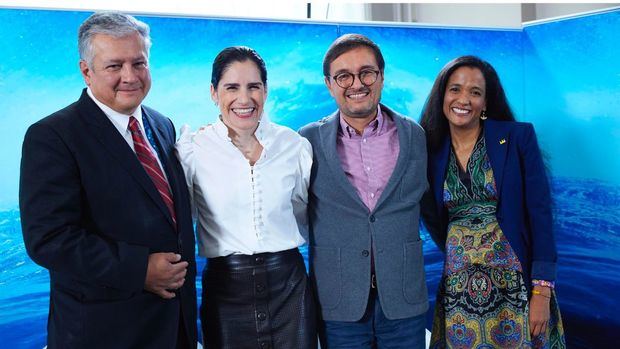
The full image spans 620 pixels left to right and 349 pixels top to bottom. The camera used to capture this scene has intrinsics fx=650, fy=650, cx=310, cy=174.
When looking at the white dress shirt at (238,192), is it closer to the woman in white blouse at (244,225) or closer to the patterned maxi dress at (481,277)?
the woman in white blouse at (244,225)

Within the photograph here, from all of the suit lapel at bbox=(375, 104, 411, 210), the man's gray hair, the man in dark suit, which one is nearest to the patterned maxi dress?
the suit lapel at bbox=(375, 104, 411, 210)

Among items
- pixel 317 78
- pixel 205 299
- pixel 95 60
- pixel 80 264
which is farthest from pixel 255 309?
pixel 317 78

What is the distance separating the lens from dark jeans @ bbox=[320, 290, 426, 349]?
240cm

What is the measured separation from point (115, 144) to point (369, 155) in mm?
941

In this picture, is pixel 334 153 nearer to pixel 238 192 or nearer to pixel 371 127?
pixel 371 127

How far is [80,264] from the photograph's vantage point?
6.15ft

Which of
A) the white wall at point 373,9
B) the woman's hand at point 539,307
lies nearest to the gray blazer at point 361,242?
the woman's hand at point 539,307

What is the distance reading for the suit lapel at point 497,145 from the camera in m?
2.55

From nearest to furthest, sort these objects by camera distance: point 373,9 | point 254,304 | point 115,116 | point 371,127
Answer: point 115,116 < point 254,304 < point 371,127 < point 373,9

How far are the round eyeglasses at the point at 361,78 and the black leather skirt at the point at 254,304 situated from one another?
66 cm

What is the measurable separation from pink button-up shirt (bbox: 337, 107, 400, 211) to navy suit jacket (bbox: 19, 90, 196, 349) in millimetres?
680

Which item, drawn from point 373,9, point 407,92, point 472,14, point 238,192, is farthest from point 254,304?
point 472,14

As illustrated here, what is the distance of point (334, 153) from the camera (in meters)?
2.41

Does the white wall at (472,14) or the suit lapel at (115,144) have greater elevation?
the white wall at (472,14)
